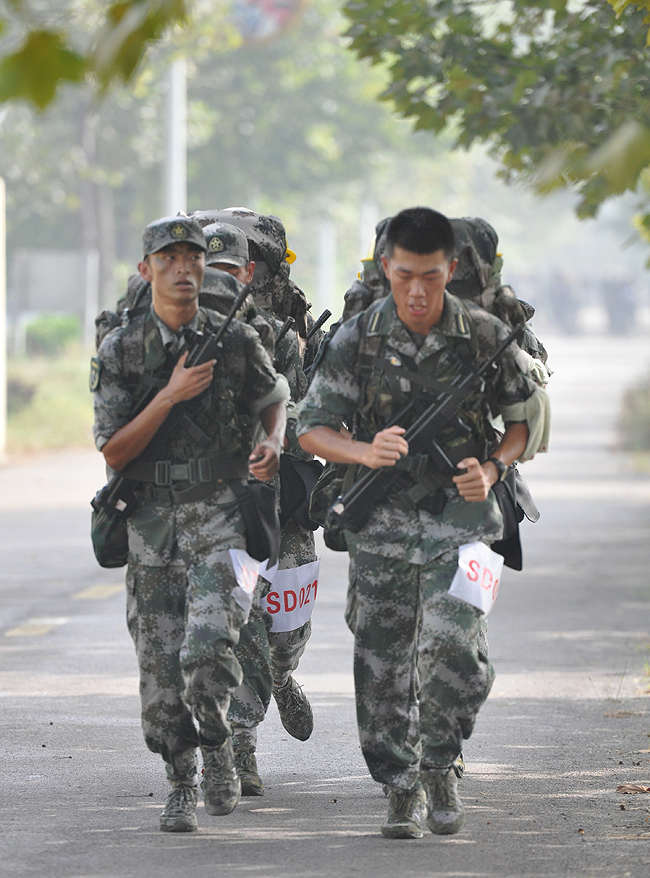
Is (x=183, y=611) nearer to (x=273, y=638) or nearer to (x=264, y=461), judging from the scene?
(x=264, y=461)

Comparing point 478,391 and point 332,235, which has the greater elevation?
point 332,235

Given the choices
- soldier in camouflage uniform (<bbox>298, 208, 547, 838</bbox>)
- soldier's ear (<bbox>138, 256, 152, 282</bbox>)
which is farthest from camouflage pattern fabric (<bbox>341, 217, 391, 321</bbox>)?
soldier's ear (<bbox>138, 256, 152, 282</bbox>)

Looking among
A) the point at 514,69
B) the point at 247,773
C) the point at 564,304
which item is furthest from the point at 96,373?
the point at 564,304

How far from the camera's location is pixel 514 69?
32.6 feet

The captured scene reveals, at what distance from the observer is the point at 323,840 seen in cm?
512

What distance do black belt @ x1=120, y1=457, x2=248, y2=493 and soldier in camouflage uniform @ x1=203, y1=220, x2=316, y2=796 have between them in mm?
572

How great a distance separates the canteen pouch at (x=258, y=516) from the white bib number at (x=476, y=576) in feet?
2.02

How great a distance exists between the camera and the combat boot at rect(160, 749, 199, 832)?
5.16 meters

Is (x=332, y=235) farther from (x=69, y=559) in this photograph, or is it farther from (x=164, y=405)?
(x=164, y=405)

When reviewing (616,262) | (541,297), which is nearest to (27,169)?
(541,297)

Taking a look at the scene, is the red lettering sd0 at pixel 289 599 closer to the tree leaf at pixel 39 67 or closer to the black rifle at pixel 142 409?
the black rifle at pixel 142 409

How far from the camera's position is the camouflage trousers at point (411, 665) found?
4945 millimetres

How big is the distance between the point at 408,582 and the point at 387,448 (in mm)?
465

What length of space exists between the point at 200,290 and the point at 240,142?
125 ft
